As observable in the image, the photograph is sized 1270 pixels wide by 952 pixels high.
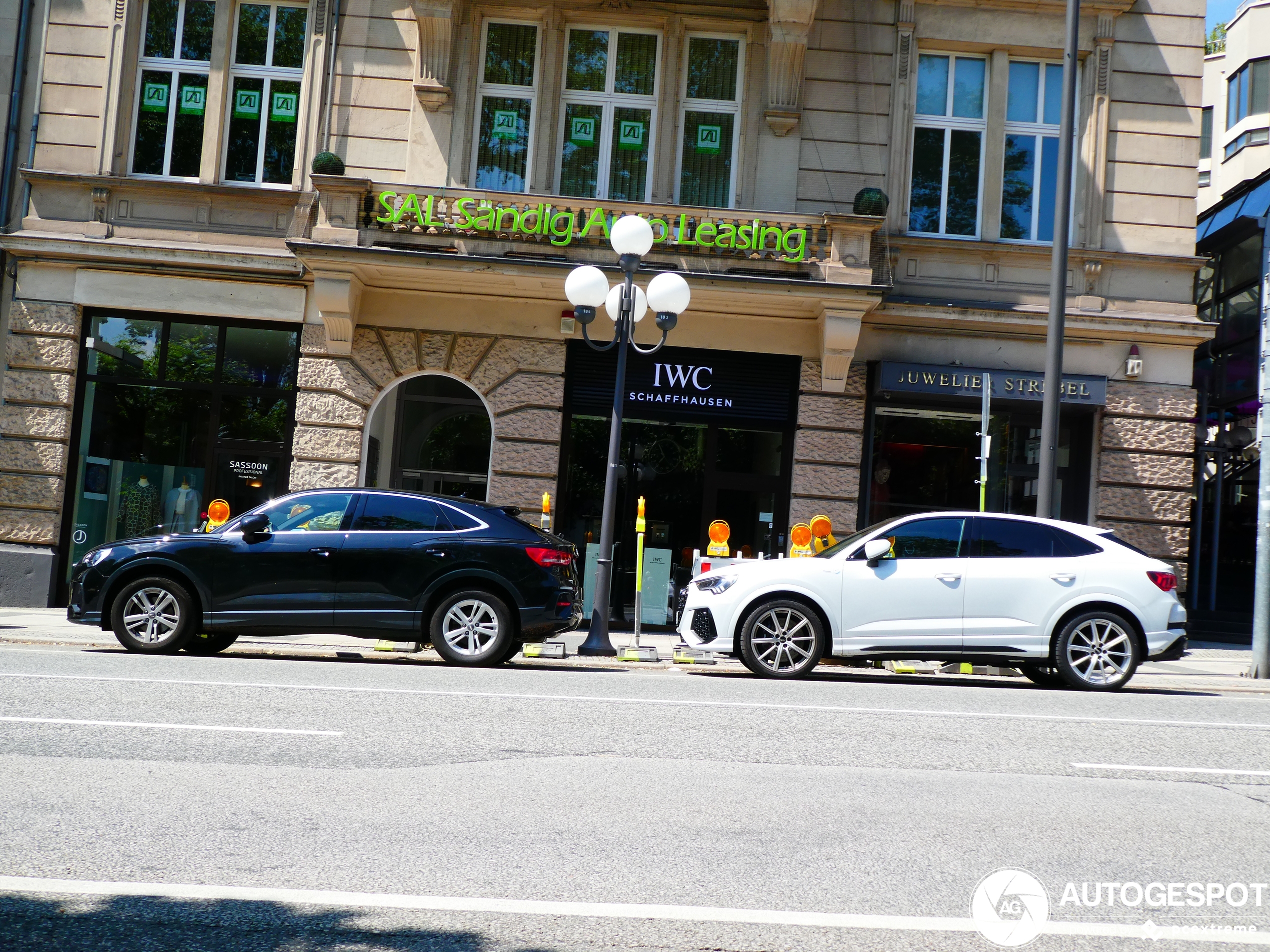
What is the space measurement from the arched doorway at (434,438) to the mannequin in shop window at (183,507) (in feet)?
8.20

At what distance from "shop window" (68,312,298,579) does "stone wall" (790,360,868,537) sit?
7.14m

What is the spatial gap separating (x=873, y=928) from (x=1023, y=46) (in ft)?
51.5

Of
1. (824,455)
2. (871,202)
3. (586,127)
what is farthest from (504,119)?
(824,455)

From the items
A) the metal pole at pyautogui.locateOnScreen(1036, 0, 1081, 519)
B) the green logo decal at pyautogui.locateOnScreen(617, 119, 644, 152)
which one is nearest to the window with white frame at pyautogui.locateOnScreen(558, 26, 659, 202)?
the green logo decal at pyautogui.locateOnScreen(617, 119, 644, 152)

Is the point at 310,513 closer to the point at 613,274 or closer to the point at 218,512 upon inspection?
the point at 218,512

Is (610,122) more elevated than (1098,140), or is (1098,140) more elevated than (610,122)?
(1098,140)

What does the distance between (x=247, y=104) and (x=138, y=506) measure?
19.5 feet

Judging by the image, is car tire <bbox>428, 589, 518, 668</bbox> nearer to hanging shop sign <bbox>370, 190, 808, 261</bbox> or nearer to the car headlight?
the car headlight

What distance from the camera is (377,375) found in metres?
16.2

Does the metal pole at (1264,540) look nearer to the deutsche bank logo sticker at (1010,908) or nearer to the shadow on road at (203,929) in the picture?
the deutsche bank logo sticker at (1010,908)

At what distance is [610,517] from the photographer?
1268 centimetres

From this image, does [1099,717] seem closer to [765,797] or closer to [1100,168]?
[765,797]

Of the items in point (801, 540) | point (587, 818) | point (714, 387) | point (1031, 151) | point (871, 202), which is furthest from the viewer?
point (1031, 151)

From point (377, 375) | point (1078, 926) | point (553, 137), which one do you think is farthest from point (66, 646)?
point (1078, 926)
